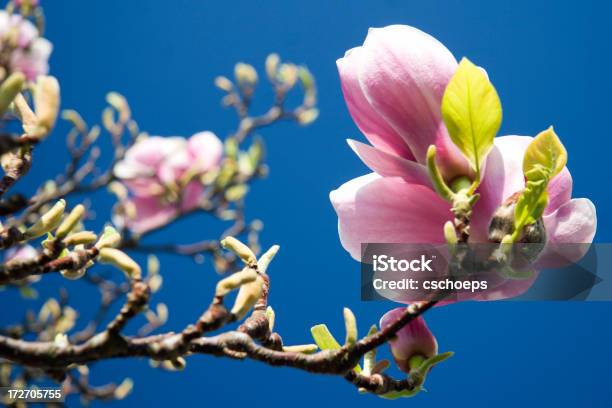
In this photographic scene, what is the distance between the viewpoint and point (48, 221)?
312mm

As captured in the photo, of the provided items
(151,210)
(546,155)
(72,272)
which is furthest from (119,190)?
(546,155)

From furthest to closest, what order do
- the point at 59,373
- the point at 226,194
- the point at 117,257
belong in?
1. the point at 226,194
2. the point at 59,373
3. the point at 117,257

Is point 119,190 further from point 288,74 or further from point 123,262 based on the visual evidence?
point 123,262

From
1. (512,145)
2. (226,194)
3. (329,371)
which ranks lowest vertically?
(329,371)

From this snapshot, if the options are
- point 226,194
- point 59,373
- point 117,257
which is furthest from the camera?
point 226,194

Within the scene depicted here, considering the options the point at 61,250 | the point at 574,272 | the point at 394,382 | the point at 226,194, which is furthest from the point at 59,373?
the point at 226,194

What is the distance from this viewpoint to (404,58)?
30cm

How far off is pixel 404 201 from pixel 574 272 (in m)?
0.11

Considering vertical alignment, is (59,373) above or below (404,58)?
below

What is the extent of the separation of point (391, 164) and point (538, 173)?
0.08 metres

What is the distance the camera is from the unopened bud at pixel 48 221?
0.31 meters

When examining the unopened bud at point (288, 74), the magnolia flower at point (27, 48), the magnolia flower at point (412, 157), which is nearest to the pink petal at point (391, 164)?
the magnolia flower at point (412, 157)

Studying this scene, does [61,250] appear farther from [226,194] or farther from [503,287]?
[226,194]

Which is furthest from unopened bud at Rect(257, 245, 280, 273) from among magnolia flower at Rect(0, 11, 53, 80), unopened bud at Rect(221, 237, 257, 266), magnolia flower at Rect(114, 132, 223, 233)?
magnolia flower at Rect(0, 11, 53, 80)
